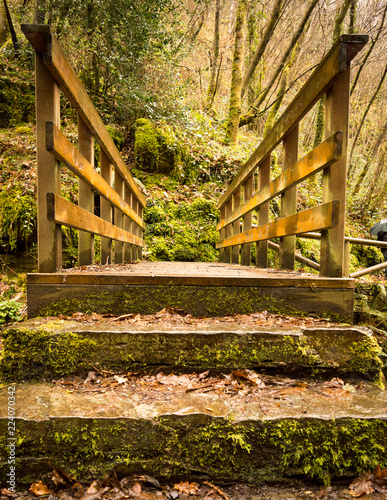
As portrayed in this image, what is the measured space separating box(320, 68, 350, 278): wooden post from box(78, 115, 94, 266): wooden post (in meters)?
1.86

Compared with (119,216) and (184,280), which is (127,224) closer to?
(119,216)

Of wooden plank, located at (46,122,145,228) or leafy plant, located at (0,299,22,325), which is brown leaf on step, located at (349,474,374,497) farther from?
leafy plant, located at (0,299,22,325)

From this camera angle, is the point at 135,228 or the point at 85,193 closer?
the point at 85,193

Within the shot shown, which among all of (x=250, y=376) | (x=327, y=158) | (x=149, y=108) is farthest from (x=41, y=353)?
(x=149, y=108)

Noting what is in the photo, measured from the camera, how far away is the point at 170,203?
26.1 feet

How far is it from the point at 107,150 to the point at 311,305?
2.28 metres

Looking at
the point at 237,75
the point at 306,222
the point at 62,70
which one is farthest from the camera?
the point at 237,75

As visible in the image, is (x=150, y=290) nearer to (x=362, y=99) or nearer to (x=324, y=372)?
(x=324, y=372)

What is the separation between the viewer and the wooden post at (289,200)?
2.79m

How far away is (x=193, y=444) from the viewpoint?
1.26 metres

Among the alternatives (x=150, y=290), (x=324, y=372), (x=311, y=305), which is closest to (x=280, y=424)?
(x=324, y=372)

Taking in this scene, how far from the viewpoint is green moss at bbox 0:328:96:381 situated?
1.55 meters

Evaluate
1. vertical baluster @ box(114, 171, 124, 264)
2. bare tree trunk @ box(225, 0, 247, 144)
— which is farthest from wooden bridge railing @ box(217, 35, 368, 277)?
bare tree trunk @ box(225, 0, 247, 144)

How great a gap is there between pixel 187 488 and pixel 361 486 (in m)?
0.66
